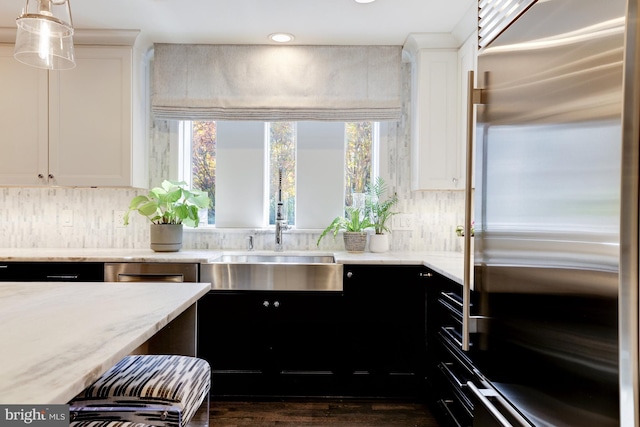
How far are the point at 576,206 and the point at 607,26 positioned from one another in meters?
0.32

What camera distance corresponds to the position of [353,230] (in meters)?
2.97

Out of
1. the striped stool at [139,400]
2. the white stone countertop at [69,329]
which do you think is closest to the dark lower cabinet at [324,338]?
the white stone countertop at [69,329]

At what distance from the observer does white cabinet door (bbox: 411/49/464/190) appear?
111 inches

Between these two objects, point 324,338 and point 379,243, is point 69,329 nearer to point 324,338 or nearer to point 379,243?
point 324,338

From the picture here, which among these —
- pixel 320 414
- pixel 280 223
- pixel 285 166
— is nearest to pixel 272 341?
pixel 320 414

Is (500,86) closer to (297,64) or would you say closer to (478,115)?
(478,115)

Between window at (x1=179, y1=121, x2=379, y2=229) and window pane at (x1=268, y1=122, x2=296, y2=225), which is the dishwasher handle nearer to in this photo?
window at (x1=179, y1=121, x2=379, y2=229)

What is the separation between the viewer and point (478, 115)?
1269mm

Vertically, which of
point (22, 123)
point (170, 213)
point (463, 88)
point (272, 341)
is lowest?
point (272, 341)

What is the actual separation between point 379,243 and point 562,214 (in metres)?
Result: 2.18

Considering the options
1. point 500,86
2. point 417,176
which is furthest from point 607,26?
point 417,176

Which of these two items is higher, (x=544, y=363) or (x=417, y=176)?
(x=417, y=176)

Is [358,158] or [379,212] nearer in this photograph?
[379,212]

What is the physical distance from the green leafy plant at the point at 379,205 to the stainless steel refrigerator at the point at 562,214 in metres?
1.77
